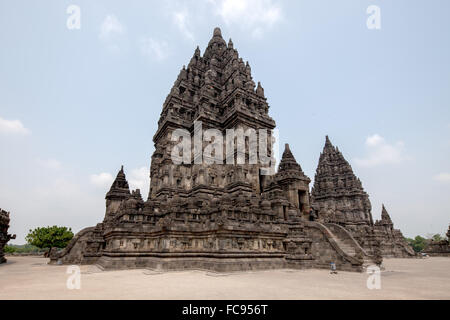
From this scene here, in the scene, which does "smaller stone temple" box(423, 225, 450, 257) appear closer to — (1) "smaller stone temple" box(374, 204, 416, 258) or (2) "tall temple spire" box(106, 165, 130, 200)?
(1) "smaller stone temple" box(374, 204, 416, 258)

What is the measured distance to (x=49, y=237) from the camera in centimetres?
3784

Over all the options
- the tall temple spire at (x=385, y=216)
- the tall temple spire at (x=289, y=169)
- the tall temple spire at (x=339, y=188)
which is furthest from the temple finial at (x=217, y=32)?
the tall temple spire at (x=385, y=216)

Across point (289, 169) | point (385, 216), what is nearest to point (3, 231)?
point (289, 169)

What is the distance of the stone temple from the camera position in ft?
51.7

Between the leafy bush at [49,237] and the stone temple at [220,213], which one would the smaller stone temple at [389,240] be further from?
the leafy bush at [49,237]

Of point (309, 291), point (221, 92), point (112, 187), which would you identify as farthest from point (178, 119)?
point (309, 291)

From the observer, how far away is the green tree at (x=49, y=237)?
124 feet

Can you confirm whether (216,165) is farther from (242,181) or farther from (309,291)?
(309,291)

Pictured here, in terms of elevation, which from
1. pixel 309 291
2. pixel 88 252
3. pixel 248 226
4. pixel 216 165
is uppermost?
pixel 216 165

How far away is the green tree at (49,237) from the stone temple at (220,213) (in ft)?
49.2

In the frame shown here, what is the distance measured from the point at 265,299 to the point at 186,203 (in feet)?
45.1

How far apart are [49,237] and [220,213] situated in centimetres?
3618

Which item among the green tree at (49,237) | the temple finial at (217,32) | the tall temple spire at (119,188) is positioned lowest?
the green tree at (49,237)
